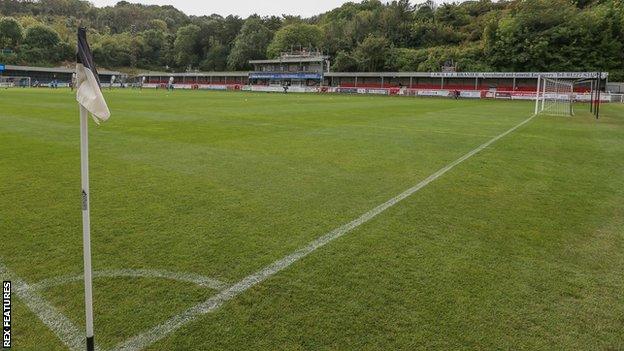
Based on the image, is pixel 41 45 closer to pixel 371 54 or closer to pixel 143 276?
pixel 371 54

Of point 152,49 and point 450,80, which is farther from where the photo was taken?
point 152,49

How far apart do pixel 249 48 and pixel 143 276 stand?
4465 inches

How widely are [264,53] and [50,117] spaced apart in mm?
96617

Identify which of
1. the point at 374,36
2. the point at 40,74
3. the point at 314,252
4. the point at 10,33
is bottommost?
the point at 314,252

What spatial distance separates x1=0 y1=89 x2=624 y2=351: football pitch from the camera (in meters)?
3.65

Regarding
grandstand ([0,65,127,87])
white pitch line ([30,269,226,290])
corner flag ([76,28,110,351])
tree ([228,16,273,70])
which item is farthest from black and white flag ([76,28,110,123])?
tree ([228,16,273,70])

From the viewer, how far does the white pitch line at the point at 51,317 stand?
136 inches

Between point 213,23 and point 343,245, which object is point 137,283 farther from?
point 213,23

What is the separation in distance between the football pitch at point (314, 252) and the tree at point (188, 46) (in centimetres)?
12924

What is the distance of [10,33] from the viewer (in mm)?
121875

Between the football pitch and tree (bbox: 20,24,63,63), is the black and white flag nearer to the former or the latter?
the football pitch

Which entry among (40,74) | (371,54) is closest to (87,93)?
(371,54)

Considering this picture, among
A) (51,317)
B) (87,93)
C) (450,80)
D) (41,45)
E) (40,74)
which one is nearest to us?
(87,93)

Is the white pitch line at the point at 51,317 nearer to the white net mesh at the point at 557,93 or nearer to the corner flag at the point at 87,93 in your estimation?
the corner flag at the point at 87,93
